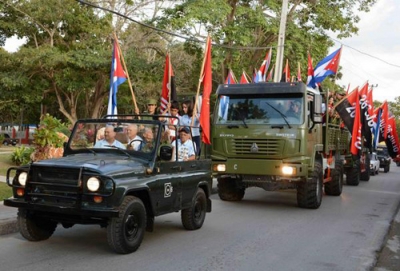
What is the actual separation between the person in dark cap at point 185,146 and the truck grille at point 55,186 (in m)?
2.19

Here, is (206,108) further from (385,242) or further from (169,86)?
(385,242)

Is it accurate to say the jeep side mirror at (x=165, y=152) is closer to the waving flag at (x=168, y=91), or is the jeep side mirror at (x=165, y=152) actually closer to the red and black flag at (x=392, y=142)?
the waving flag at (x=168, y=91)

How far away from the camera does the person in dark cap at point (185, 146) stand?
7.88m

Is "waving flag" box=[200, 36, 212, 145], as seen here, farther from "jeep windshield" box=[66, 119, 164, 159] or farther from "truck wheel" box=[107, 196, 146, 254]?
"truck wheel" box=[107, 196, 146, 254]

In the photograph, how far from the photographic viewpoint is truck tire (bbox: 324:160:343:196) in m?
13.9

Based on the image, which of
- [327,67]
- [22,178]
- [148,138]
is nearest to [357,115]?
[327,67]

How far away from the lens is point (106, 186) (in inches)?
229

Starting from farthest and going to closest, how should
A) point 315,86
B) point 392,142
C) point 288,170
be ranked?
point 392,142
point 315,86
point 288,170

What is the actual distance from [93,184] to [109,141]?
1.28 m

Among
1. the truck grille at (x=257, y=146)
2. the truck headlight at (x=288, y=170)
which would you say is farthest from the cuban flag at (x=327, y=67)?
the truck headlight at (x=288, y=170)

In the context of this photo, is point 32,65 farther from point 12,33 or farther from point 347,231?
point 347,231

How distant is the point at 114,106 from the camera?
1245cm

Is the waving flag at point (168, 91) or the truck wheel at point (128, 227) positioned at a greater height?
the waving flag at point (168, 91)

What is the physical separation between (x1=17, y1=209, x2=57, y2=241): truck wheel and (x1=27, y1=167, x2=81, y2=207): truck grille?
49 centimetres
